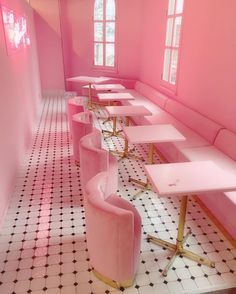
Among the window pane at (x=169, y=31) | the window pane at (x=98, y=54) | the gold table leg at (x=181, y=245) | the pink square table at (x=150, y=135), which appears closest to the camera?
the gold table leg at (x=181, y=245)

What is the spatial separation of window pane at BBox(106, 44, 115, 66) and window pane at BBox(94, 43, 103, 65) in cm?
24

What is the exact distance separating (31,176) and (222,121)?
9.55ft

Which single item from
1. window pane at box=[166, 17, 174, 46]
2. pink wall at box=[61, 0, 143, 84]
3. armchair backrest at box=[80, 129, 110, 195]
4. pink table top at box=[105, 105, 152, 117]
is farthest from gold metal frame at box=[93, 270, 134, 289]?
pink wall at box=[61, 0, 143, 84]

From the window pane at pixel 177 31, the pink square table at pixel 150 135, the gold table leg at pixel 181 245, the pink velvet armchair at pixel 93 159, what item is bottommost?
the gold table leg at pixel 181 245

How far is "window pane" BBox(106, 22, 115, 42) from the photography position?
799 centimetres

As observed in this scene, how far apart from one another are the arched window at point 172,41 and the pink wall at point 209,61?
1.43 feet

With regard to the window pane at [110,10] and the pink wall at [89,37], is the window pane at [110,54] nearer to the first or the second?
the pink wall at [89,37]

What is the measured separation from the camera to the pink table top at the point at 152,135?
10.2ft

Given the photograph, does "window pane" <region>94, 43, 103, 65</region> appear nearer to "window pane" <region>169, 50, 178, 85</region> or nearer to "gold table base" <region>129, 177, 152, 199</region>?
"window pane" <region>169, 50, 178, 85</region>

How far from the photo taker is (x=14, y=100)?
409 centimetres

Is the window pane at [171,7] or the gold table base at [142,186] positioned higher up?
the window pane at [171,7]

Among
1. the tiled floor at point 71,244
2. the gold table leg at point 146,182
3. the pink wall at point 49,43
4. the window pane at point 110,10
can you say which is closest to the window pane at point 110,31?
the window pane at point 110,10

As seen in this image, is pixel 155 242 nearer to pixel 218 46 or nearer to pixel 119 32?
pixel 218 46

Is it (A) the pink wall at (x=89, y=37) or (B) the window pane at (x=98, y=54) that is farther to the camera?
(B) the window pane at (x=98, y=54)
